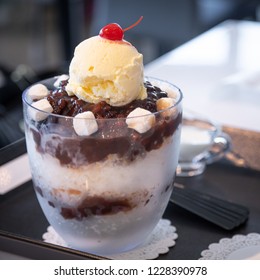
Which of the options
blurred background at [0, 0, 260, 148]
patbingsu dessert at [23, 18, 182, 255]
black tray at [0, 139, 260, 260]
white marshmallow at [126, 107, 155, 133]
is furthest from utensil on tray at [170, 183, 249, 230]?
blurred background at [0, 0, 260, 148]

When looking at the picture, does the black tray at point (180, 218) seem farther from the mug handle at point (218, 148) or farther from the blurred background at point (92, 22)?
the blurred background at point (92, 22)

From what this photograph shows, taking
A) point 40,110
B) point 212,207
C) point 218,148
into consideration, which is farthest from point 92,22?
point 40,110

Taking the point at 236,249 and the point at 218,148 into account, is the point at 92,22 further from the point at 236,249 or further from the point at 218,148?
the point at 236,249

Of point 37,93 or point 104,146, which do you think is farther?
point 37,93

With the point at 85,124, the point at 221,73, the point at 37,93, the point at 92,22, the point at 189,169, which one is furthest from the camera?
the point at 92,22

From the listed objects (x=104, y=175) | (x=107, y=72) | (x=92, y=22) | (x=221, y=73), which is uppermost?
(x=107, y=72)
